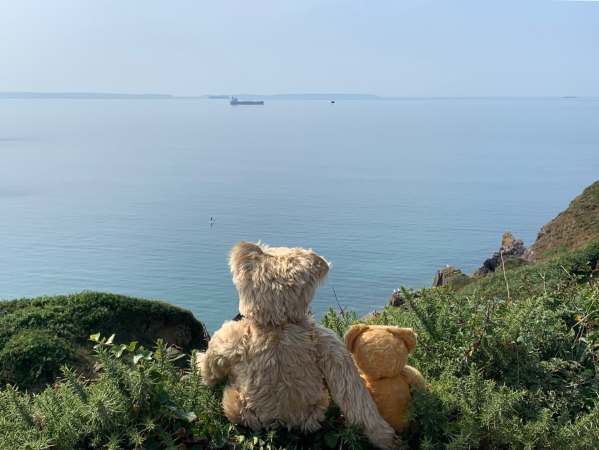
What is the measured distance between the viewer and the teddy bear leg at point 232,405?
4.48 m

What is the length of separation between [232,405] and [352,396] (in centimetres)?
86

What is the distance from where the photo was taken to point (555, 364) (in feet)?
16.9

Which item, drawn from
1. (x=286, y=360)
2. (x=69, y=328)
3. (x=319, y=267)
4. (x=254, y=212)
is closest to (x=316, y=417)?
(x=286, y=360)

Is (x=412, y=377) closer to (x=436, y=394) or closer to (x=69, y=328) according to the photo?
(x=436, y=394)

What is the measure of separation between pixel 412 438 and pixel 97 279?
94.1 ft

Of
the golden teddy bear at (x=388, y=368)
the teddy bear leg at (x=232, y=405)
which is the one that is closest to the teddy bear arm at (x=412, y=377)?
the golden teddy bear at (x=388, y=368)

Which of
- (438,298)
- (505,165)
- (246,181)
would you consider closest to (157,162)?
(246,181)

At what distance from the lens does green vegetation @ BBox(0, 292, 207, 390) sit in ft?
30.8

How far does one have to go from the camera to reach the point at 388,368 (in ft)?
15.0

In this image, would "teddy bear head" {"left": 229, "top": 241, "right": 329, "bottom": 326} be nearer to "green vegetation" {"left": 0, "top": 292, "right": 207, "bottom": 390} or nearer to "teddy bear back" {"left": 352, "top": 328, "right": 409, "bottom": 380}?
"teddy bear back" {"left": 352, "top": 328, "right": 409, "bottom": 380}

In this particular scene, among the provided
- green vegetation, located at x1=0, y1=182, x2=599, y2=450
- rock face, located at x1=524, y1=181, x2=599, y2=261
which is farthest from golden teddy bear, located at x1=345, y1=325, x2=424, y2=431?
rock face, located at x1=524, y1=181, x2=599, y2=261

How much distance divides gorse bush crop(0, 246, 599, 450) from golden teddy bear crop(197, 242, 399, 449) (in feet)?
0.46

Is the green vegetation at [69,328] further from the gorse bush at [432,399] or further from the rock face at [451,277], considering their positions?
the rock face at [451,277]

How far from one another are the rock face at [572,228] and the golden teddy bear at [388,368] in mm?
17638
